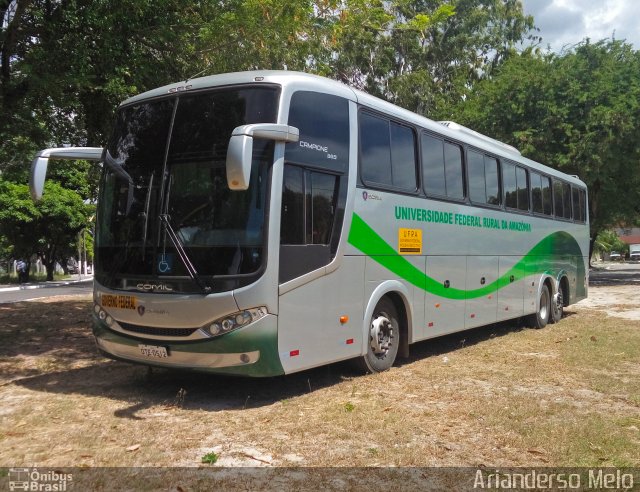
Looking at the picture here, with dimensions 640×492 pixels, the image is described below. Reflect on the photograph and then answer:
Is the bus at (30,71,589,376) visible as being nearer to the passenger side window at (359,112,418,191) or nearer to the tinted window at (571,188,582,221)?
the passenger side window at (359,112,418,191)

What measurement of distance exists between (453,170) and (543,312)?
5.67m

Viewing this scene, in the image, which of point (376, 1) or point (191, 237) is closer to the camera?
point (191, 237)

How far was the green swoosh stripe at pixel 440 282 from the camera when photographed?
295 inches

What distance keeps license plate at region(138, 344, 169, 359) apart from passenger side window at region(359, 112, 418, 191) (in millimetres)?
3040

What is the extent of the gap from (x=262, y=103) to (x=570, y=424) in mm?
4299

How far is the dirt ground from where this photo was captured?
490 centimetres

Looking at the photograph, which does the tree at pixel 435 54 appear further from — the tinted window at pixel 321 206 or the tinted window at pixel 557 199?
the tinted window at pixel 321 206

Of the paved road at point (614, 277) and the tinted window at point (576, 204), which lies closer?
the tinted window at point (576, 204)

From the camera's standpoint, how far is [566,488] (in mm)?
4324

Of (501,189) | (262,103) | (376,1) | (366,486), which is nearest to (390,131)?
(262,103)

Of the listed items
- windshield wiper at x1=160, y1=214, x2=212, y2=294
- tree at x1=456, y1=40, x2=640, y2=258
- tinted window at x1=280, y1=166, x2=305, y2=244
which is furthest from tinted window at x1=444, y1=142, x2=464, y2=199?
tree at x1=456, y1=40, x2=640, y2=258

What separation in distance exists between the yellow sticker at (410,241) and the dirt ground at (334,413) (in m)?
1.61

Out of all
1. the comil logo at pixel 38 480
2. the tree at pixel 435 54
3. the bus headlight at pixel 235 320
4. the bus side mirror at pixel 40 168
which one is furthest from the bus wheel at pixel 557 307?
the tree at pixel 435 54

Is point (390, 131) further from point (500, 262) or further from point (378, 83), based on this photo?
point (378, 83)
